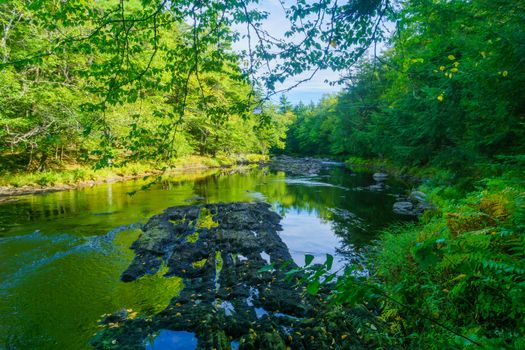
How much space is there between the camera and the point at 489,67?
6637 millimetres

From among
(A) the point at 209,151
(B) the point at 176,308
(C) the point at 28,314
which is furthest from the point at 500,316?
(A) the point at 209,151

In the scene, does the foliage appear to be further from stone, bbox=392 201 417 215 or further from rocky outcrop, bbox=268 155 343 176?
rocky outcrop, bbox=268 155 343 176

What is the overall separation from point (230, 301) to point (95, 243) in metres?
5.83

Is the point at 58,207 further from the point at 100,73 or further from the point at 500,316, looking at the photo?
the point at 500,316

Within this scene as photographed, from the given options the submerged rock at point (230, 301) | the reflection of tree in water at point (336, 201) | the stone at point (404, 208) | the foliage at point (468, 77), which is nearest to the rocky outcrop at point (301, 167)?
the reflection of tree in water at point (336, 201)

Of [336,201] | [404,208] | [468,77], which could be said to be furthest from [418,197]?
[468,77]

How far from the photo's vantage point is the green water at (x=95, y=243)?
542cm

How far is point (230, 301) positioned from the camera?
5719 mm

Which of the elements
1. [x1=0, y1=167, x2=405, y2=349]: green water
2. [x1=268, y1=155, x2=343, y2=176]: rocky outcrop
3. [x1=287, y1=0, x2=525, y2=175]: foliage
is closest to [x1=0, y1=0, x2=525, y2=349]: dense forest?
[x1=287, y1=0, x2=525, y2=175]: foliage

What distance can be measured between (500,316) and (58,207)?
16.4m

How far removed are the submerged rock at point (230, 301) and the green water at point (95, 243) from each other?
0.45 meters

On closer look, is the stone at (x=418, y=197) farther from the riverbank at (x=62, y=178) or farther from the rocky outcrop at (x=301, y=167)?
the rocky outcrop at (x=301, y=167)

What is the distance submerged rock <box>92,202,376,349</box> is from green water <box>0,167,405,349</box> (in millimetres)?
447

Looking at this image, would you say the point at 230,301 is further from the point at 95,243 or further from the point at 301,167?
the point at 301,167
